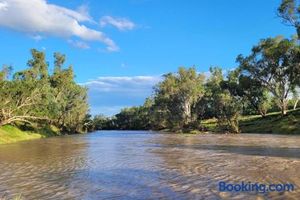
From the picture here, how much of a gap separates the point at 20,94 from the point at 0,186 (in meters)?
48.6

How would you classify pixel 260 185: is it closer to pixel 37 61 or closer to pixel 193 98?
pixel 37 61

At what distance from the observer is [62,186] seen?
1672cm

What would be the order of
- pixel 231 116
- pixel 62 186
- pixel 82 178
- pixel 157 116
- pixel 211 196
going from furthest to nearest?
1. pixel 157 116
2. pixel 231 116
3. pixel 82 178
4. pixel 62 186
5. pixel 211 196

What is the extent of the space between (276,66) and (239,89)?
60.3 feet

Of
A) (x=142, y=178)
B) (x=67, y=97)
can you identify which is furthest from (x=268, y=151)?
(x=67, y=97)

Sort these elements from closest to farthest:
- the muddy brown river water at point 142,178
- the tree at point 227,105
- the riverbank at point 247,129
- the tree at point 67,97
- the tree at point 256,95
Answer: the muddy brown river water at point 142,178 → the riverbank at point 247,129 → the tree at point 227,105 → the tree at point 256,95 → the tree at point 67,97

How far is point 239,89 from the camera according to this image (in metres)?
106

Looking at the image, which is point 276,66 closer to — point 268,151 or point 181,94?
point 181,94

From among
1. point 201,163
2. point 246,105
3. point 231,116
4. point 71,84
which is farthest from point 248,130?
point 201,163

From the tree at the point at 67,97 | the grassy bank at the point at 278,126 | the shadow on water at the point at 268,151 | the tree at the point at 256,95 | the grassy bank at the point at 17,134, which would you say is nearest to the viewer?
the shadow on water at the point at 268,151

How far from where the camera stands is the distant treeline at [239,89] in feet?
272

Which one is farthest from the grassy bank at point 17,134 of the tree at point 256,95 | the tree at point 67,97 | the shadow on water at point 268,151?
the tree at point 256,95

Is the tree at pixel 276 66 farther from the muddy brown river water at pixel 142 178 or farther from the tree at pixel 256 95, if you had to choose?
the muddy brown river water at pixel 142 178

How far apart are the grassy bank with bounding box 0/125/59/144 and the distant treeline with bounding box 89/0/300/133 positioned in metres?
31.4
